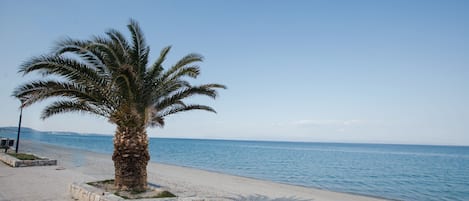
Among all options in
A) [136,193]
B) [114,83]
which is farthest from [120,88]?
[136,193]

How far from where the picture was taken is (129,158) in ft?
28.6

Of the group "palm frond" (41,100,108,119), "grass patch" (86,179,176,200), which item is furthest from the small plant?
"palm frond" (41,100,108,119)

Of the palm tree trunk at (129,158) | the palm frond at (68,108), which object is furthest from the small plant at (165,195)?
the palm frond at (68,108)

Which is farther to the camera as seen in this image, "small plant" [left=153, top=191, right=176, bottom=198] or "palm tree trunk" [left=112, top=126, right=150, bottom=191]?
"palm tree trunk" [left=112, top=126, right=150, bottom=191]

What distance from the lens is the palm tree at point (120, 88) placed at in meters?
8.38

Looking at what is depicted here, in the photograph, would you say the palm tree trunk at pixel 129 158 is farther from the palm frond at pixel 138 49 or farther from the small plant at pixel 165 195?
the palm frond at pixel 138 49

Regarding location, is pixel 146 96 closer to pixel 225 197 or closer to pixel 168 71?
pixel 168 71

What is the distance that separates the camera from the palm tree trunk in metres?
8.69

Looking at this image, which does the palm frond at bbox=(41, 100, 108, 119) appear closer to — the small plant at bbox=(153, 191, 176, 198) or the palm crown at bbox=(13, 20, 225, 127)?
the palm crown at bbox=(13, 20, 225, 127)

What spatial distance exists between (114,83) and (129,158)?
6.77 feet

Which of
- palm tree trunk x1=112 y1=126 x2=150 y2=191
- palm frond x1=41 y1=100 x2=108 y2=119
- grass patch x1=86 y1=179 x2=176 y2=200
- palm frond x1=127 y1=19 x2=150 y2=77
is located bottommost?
grass patch x1=86 y1=179 x2=176 y2=200

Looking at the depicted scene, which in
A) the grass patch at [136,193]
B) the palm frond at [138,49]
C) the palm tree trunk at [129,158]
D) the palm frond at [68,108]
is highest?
the palm frond at [138,49]

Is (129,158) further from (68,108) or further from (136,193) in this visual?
(68,108)

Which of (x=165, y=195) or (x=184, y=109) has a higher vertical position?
(x=184, y=109)
